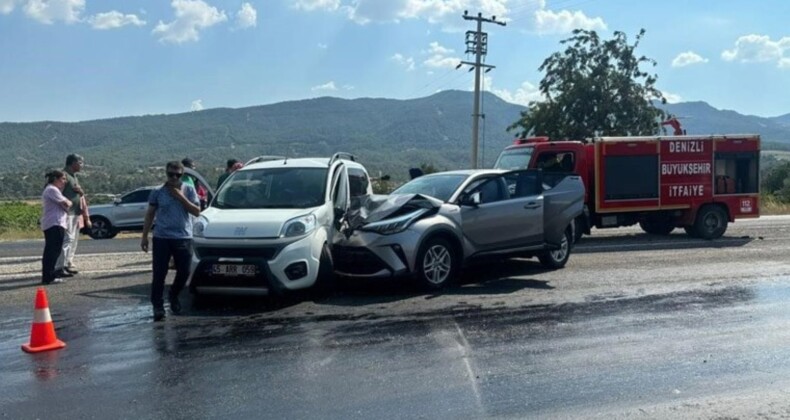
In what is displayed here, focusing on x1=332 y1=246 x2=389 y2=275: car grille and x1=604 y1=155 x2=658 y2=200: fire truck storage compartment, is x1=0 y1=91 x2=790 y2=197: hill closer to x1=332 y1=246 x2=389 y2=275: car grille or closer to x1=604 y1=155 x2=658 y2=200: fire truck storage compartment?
x1=604 y1=155 x2=658 y2=200: fire truck storage compartment

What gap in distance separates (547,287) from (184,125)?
361 feet

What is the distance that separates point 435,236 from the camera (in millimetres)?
9719

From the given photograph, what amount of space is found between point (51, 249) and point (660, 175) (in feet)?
40.4

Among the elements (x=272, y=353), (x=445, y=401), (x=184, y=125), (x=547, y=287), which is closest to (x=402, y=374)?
(x=445, y=401)

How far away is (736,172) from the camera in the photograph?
670 inches

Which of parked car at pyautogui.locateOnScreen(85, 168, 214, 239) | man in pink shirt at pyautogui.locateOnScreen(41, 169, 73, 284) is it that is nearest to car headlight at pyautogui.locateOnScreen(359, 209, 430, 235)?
man in pink shirt at pyautogui.locateOnScreen(41, 169, 73, 284)

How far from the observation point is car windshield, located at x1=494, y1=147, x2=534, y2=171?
15.9 m

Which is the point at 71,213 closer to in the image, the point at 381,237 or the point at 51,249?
the point at 51,249

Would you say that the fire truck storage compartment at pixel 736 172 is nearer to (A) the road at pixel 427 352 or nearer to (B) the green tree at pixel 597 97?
(A) the road at pixel 427 352

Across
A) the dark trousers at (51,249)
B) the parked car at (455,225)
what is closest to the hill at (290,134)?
the dark trousers at (51,249)

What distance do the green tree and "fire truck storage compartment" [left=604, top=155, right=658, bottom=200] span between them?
96.5 ft

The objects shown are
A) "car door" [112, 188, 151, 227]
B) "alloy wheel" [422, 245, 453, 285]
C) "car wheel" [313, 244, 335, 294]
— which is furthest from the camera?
"car door" [112, 188, 151, 227]

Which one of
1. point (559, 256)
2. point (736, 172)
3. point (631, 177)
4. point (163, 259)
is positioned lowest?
point (559, 256)

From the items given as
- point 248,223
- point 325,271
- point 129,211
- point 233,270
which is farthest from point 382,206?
point 129,211
